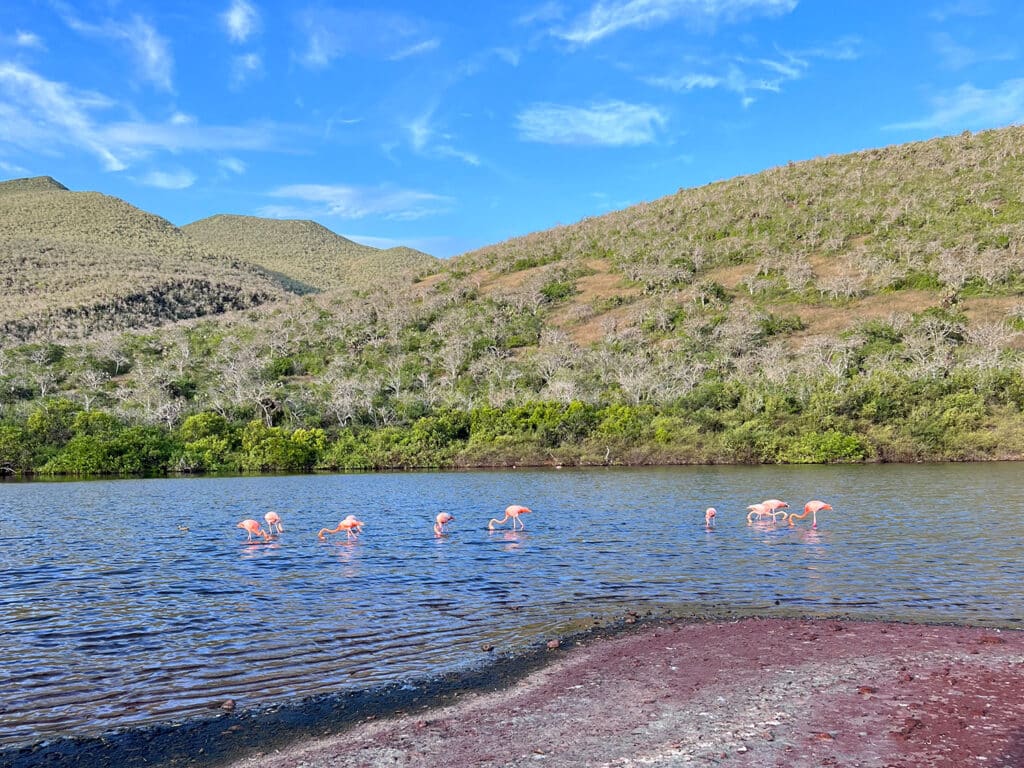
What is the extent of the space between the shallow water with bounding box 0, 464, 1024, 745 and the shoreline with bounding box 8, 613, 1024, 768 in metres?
0.90

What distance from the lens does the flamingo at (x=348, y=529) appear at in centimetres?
2495

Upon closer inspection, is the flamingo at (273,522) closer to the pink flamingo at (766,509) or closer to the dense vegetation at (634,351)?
the pink flamingo at (766,509)

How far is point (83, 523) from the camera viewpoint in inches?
1209

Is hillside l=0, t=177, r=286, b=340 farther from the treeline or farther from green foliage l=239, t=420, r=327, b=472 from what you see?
green foliage l=239, t=420, r=327, b=472

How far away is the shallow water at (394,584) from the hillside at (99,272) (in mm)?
95527

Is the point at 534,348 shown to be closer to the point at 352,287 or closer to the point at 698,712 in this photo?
the point at 352,287

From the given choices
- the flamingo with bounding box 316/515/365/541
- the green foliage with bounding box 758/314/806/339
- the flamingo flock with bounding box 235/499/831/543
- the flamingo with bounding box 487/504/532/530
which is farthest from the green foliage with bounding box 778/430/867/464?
the flamingo with bounding box 316/515/365/541

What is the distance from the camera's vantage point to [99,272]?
135625 millimetres

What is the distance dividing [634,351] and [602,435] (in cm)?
2362

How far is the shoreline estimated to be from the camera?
783 cm

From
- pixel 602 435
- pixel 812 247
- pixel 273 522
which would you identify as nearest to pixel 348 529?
pixel 273 522

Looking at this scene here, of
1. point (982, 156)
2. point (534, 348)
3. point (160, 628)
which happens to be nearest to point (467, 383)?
point (534, 348)

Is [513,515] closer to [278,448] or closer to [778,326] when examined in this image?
[278,448]

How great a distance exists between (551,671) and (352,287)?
126 metres
